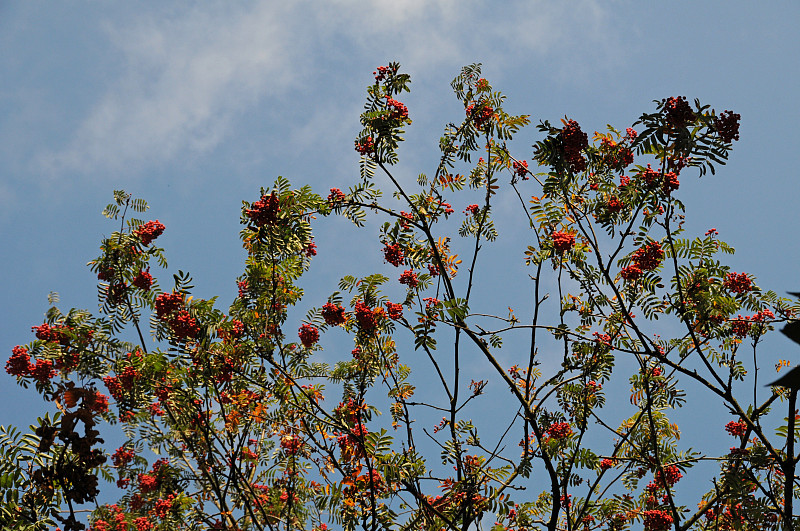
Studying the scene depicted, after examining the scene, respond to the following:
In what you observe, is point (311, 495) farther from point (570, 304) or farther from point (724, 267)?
point (724, 267)

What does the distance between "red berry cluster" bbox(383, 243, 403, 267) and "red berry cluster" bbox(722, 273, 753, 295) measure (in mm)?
3281

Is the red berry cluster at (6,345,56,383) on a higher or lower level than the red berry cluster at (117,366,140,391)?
higher

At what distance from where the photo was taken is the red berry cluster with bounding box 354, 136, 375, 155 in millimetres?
5957

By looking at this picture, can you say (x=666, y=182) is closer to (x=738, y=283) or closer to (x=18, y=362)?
(x=738, y=283)

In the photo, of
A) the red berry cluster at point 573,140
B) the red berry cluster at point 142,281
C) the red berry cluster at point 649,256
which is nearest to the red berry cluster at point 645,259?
the red berry cluster at point 649,256

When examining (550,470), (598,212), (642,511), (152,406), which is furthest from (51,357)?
(642,511)

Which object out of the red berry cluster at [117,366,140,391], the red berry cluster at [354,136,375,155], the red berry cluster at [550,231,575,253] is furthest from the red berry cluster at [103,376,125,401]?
the red berry cluster at [550,231,575,253]

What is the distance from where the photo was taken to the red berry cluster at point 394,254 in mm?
6191

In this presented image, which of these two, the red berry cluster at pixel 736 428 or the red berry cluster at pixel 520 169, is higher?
the red berry cluster at pixel 520 169

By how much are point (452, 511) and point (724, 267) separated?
3.45 metres

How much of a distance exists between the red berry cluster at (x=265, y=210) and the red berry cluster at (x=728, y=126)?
373 cm

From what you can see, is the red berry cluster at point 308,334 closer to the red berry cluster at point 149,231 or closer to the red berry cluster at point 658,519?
the red berry cluster at point 149,231

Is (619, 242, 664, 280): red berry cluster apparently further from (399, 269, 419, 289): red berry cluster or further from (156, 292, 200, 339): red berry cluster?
(156, 292, 200, 339): red berry cluster

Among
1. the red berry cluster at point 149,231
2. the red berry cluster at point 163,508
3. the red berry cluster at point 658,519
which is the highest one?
the red berry cluster at point 149,231
